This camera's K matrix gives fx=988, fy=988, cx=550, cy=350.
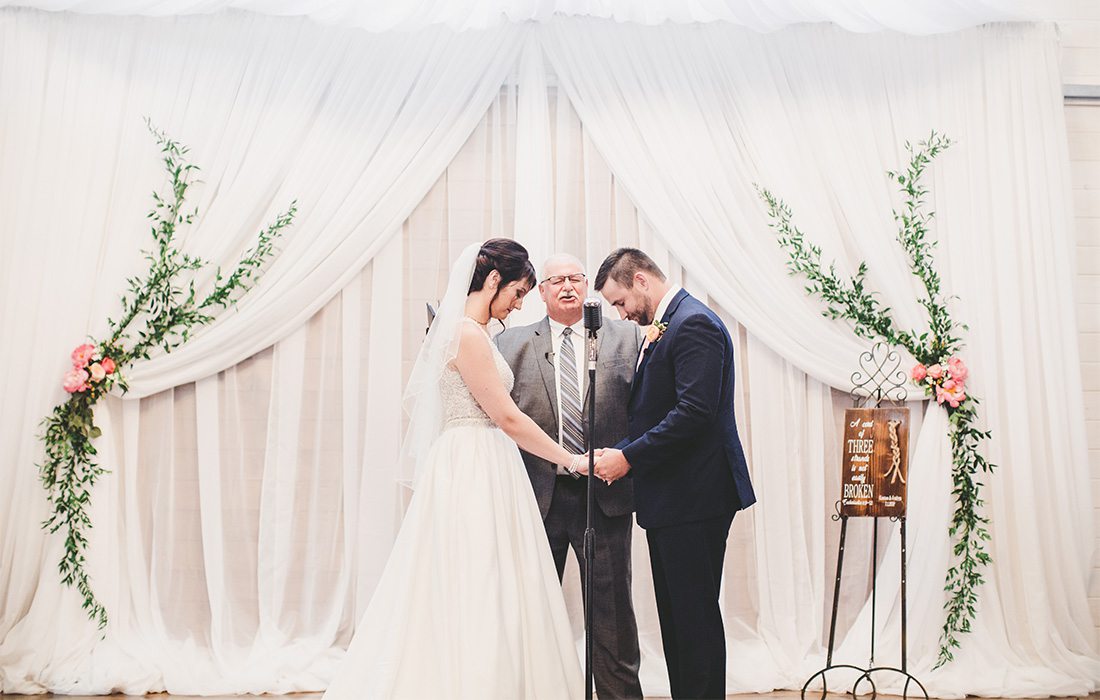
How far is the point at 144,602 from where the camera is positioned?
14.5ft

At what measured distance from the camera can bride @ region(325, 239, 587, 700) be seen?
301cm

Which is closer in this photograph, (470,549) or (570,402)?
(470,549)

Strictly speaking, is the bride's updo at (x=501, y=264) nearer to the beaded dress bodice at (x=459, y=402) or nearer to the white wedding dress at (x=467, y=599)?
the beaded dress bodice at (x=459, y=402)

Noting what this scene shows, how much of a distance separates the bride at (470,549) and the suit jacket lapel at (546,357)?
1.32ft

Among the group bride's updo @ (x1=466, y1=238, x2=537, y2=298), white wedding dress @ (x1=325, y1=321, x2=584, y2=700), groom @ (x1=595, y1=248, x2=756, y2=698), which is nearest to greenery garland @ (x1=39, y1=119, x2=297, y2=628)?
bride's updo @ (x1=466, y1=238, x2=537, y2=298)

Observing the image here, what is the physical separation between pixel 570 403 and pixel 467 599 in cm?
100

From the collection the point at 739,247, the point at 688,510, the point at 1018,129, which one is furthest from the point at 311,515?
the point at 1018,129

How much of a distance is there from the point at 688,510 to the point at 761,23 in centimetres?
242

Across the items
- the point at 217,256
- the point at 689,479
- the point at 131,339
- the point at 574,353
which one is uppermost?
the point at 217,256

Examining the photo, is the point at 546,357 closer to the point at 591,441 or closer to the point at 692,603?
the point at 591,441

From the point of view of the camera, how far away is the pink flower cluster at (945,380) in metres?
4.47

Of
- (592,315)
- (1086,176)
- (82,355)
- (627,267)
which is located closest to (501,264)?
(627,267)

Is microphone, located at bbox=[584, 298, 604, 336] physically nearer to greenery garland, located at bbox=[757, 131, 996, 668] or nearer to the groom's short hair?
the groom's short hair

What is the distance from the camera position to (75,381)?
4391 millimetres
